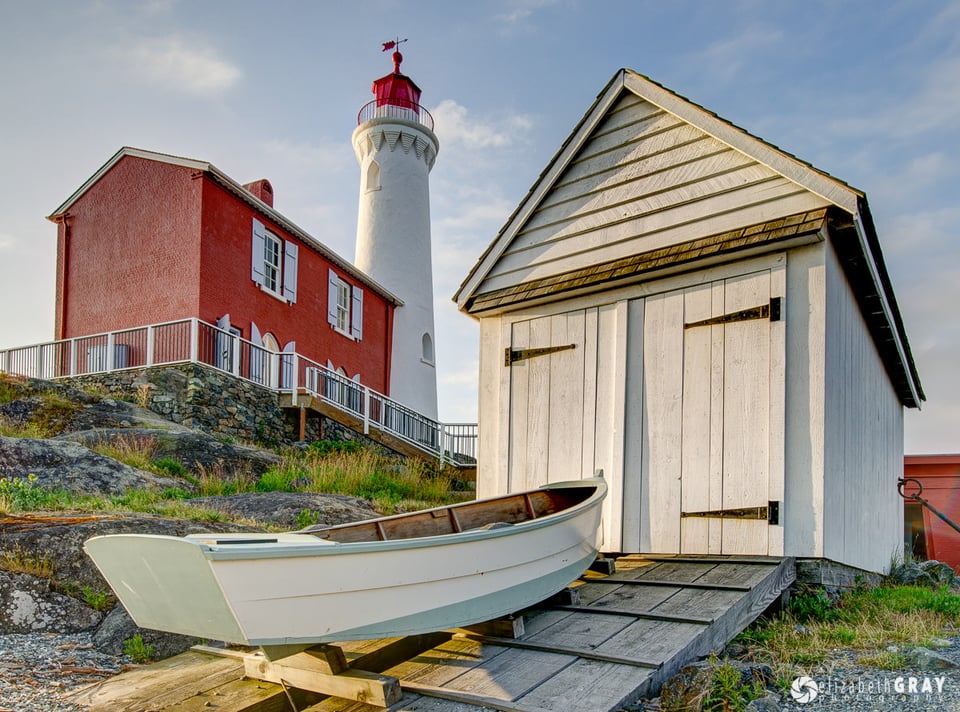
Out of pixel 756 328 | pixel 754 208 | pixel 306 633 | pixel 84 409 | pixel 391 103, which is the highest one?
pixel 391 103

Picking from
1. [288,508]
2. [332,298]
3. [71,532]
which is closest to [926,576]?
[288,508]

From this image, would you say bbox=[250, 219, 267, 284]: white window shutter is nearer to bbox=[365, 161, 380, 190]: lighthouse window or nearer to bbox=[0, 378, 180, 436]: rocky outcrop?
bbox=[0, 378, 180, 436]: rocky outcrop

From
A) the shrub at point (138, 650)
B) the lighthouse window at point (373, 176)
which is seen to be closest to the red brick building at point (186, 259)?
the lighthouse window at point (373, 176)

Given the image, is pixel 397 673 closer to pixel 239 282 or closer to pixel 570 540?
pixel 570 540

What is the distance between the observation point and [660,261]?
7.24 m

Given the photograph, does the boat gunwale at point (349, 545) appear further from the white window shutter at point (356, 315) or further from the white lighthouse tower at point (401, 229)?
the white lighthouse tower at point (401, 229)

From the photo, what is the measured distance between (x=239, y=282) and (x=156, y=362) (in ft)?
9.86

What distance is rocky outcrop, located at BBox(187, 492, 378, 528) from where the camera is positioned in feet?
28.8

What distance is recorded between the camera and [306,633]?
12.9ft

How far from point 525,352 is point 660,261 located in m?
1.83

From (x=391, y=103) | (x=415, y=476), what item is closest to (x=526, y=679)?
(x=415, y=476)

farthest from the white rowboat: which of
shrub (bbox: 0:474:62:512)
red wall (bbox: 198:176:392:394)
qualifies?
red wall (bbox: 198:176:392:394)

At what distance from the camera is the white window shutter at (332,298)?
75.5 feet

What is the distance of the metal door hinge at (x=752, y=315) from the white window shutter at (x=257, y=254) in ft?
48.9
